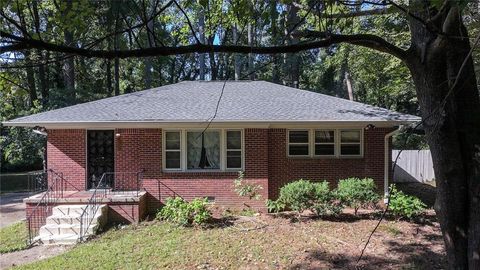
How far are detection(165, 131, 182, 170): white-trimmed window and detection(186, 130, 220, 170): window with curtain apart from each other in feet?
1.02

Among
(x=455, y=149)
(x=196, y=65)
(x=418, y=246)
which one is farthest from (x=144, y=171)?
(x=196, y=65)

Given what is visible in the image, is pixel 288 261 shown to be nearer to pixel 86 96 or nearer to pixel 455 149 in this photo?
pixel 455 149

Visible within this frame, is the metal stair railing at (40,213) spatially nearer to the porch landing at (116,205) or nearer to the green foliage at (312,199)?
the porch landing at (116,205)

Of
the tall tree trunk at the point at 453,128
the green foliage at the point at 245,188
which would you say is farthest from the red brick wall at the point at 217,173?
the tall tree trunk at the point at 453,128

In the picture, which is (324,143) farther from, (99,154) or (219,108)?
(99,154)

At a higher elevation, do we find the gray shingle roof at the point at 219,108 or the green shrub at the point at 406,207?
the gray shingle roof at the point at 219,108

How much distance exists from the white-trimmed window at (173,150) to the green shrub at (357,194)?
491 centimetres

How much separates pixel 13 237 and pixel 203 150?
572 cm

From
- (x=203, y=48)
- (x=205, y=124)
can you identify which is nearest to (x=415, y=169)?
(x=205, y=124)

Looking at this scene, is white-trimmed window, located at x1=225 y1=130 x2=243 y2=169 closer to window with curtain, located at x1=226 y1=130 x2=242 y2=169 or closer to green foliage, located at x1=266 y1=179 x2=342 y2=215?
window with curtain, located at x1=226 y1=130 x2=242 y2=169

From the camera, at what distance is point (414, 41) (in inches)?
145

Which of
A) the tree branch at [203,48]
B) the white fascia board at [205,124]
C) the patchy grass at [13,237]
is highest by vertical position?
the tree branch at [203,48]

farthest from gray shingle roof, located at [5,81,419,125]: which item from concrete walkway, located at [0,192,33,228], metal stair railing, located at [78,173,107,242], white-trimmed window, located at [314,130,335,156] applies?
concrete walkway, located at [0,192,33,228]

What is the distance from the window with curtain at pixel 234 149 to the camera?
13062mm
